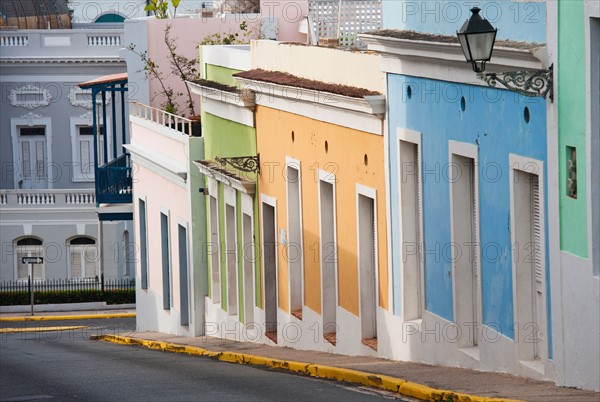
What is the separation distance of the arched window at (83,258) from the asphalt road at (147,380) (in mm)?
19782

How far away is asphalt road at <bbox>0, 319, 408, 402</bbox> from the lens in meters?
13.1

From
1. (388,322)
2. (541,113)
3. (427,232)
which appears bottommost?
(388,322)

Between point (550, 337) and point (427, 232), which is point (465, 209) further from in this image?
point (550, 337)

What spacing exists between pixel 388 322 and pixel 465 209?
2.37m

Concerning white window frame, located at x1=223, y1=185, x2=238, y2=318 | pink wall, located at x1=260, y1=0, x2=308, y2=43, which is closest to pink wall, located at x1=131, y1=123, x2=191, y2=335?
white window frame, located at x1=223, y1=185, x2=238, y2=318

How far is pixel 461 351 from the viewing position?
14125 millimetres

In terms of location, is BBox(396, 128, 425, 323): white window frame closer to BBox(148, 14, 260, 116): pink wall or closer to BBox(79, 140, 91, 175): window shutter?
BBox(148, 14, 260, 116): pink wall

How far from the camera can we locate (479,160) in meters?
13.5

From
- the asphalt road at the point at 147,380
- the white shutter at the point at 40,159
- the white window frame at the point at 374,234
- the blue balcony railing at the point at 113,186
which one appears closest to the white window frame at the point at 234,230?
the asphalt road at the point at 147,380

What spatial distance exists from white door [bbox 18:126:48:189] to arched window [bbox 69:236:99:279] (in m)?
2.94

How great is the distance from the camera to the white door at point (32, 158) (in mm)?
43656

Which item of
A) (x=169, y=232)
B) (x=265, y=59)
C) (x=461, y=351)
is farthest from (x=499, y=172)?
(x=169, y=232)

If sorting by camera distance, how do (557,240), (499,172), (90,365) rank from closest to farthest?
1. (557,240)
2. (499,172)
3. (90,365)

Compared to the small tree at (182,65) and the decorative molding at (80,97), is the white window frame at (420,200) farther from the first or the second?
the decorative molding at (80,97)
